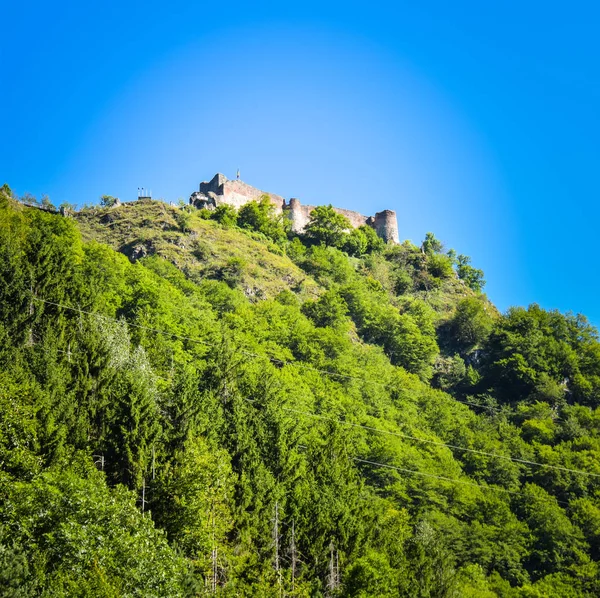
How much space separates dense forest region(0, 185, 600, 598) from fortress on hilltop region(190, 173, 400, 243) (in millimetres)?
3069

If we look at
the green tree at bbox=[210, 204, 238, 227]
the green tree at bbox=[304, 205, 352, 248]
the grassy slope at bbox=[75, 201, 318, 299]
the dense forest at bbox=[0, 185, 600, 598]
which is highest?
the green tree at bbox=[304, 205, 352, 248]

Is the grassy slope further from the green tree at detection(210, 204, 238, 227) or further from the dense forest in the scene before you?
the green tree at detection(210, 204, 238, 227)

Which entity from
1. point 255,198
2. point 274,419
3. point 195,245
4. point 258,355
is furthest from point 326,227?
point 274,419

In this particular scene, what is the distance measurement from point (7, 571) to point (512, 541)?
1677 inches

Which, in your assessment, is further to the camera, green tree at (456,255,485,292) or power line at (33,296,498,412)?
green tree at (456,255,485,292)

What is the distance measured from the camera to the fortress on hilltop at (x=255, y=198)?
104m

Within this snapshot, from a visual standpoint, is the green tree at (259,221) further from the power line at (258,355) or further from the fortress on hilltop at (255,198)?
the power line at (258,355)

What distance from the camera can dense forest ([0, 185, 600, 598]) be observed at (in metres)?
30.9

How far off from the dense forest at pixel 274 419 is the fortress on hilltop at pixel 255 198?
3.07 m

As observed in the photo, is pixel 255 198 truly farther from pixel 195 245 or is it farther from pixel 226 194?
pixel 195 245

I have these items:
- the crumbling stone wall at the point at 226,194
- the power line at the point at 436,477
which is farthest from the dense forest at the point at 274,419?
the crumbling stone wall at the point at 226,194

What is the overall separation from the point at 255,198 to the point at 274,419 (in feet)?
221

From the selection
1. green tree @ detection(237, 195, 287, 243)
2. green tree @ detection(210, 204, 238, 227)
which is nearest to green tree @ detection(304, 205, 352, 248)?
green tree @ detection(237, 195, 287, 243)

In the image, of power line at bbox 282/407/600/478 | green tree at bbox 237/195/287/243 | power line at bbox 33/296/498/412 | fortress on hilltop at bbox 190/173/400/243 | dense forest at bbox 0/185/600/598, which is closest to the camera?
dense forest at bbox 0/185/600/598
